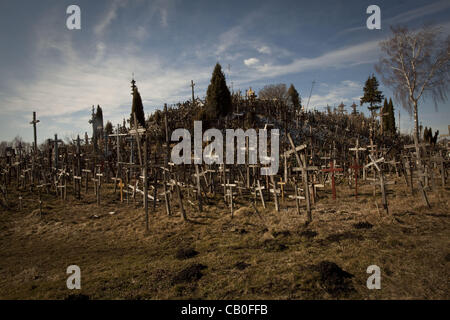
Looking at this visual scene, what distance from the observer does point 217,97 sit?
113 feet

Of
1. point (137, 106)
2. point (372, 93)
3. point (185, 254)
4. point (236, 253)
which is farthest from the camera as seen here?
point (372, 93)

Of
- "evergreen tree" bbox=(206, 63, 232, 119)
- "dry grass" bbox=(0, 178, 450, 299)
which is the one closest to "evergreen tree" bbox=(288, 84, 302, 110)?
"evergreen tree" bbox=(206, 63, 232, 119)

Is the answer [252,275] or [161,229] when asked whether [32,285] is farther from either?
[252,275]

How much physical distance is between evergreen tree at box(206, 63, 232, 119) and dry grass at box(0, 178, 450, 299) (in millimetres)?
22511

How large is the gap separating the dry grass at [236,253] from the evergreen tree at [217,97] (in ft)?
73.9

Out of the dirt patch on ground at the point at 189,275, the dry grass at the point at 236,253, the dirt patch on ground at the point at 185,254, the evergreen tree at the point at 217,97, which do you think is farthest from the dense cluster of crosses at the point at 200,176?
the evergreen tree at the point at 217,97

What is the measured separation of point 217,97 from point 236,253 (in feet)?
94.7

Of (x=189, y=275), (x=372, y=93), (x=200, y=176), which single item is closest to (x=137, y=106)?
(x=200, y=176)

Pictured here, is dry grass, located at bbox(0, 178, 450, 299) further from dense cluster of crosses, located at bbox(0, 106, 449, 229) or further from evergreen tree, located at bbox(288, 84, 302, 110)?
evergreen tree, located at bbox(288, 84, 302, 110)

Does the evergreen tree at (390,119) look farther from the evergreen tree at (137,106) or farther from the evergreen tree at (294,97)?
the evergreen tree at (137,106)

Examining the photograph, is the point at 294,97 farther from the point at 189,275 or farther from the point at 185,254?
the point at 189,275

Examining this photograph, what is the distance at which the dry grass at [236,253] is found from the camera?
6043mm

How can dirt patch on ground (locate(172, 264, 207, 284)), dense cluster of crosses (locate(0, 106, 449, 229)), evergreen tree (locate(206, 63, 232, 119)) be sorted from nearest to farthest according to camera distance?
dirt patch on ground (locate(172, 264, 207, 284)), dense cluster of crosses (locate(0, 106, 449, 229)), evergreen tree (locate(206, 63, 232, 119))

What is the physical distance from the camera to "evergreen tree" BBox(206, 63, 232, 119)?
34281mm
